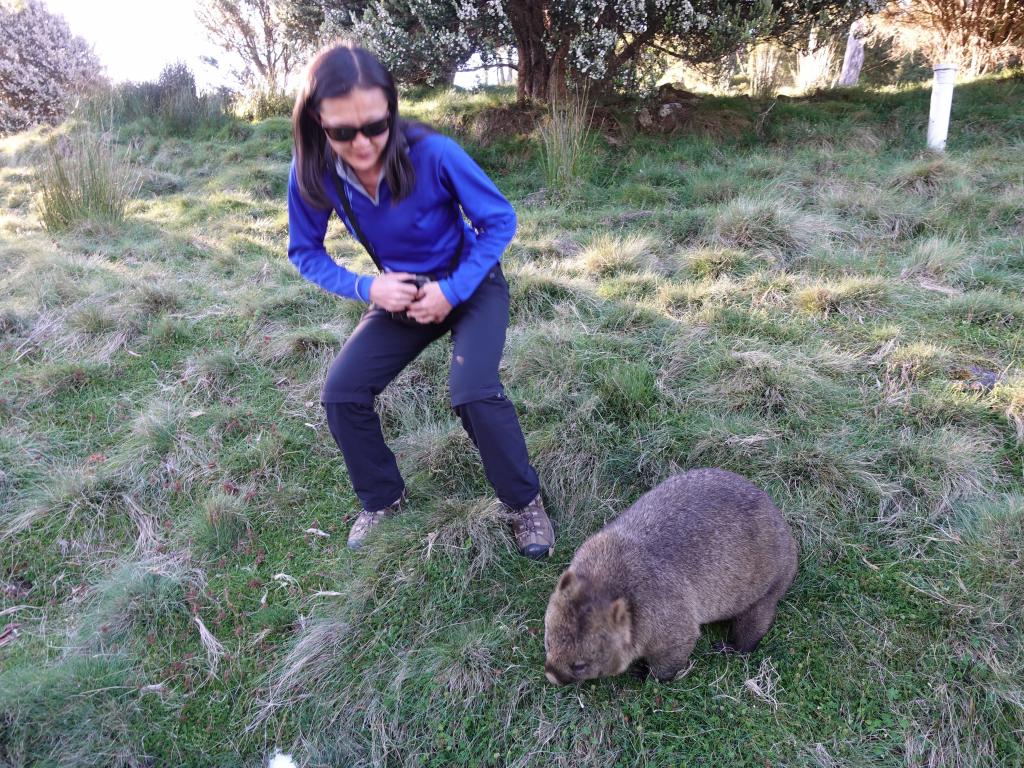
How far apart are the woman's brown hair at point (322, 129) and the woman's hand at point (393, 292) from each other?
329mm

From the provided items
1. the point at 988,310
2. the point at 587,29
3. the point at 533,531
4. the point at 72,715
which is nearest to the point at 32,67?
the point at 587,29

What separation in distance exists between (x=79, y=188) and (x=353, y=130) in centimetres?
602

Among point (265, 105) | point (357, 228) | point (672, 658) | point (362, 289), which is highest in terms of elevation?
point (265, 105)

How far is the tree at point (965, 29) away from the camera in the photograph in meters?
7.73

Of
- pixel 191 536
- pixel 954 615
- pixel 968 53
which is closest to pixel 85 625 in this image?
pixel 191 536

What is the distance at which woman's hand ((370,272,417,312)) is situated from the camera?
102 inches

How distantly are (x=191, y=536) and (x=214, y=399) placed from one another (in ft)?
3.90

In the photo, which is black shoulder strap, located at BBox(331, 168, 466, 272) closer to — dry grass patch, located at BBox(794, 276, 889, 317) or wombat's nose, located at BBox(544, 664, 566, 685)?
wombat's nose, located at BBox(544, 664, 566, 685)

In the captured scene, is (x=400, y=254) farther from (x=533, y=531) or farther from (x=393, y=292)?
(x=533, y=531)

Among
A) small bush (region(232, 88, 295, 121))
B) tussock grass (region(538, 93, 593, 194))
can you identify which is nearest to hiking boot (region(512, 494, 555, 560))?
tussock grass (region(538, 93, 593, 194))

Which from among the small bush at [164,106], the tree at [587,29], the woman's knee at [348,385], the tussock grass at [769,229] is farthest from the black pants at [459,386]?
the small bush at [164,106]

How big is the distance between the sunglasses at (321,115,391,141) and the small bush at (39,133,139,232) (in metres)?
5.70

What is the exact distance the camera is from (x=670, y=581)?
92.3 inches

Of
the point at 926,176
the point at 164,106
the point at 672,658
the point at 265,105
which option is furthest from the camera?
the point at 265,105
